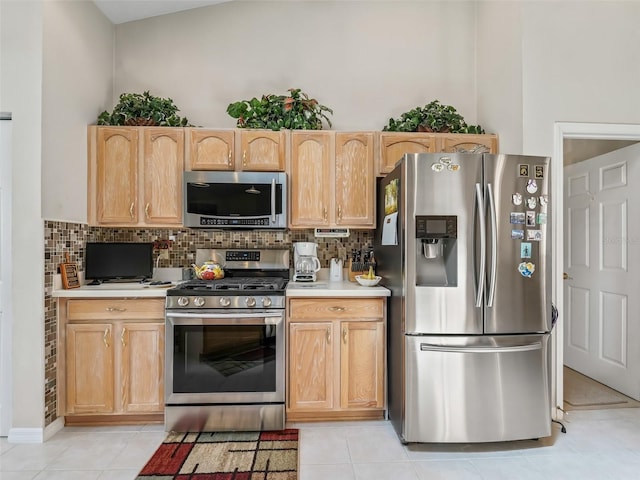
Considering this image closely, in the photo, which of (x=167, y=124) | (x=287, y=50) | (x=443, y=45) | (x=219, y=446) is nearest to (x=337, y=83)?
(x=287, y=50)

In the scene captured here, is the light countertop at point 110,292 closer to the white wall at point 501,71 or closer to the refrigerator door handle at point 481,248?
the refrigerator door handle at point 481,248

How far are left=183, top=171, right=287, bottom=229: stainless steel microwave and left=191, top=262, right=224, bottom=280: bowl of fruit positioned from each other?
330mm

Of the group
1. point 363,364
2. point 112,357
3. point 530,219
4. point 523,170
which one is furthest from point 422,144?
point 112,357

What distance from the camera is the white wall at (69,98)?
7.63 feet

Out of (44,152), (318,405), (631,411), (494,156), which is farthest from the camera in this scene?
(631,411)

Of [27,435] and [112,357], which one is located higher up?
[112,357]

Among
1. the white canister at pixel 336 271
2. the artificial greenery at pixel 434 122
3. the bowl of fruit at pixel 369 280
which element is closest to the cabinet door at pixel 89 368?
the white canister at pixel 336 271

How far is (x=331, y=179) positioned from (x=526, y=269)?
1.49 m

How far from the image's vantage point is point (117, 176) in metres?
2.75

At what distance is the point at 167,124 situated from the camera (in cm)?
282

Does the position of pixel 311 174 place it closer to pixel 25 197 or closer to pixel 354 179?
pixel 354 179

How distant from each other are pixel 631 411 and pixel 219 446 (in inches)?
117

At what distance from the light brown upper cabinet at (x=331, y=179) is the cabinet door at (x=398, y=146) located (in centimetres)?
9

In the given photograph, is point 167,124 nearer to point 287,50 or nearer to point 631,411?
point 287,50
